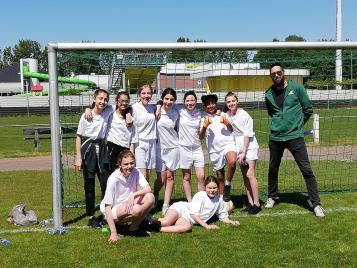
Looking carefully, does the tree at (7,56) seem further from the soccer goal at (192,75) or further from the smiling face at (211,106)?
the smiling face at (211,106)

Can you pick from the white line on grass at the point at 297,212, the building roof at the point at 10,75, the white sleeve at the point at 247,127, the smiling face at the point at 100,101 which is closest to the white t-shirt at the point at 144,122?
the smiling face at the point at 100,101

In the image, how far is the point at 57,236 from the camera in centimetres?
654

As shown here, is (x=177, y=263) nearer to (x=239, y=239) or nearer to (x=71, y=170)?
(x=239, y=239)

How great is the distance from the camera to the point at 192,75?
10828mm

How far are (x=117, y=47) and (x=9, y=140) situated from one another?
53.9 feet

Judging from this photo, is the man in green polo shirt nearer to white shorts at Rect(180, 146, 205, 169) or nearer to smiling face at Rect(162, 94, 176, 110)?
white shorts at Rect(180, 146, 205, 169)

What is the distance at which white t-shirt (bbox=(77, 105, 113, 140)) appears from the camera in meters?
7.07

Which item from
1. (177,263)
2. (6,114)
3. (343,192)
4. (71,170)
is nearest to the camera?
(177,263)

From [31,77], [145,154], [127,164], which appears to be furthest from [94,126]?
[31,77]

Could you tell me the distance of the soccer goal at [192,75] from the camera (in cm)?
702

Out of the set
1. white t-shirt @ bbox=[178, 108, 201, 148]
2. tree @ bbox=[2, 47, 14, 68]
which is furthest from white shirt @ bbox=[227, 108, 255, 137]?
tree @ bbox=[2, 47, 14, 68]

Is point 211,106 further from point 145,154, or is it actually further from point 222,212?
point 222,212

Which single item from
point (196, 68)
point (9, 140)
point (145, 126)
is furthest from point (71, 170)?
point (9, 140)

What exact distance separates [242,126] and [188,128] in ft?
2.55
